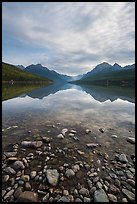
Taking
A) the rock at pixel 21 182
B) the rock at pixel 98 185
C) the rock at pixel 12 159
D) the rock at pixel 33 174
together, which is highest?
the rock at pixel 12 159

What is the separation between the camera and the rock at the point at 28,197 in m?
5.40

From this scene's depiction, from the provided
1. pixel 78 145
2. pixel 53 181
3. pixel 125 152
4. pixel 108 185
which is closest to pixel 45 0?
pixel 53 181

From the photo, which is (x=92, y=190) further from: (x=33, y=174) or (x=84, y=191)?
(x=33, y=174)

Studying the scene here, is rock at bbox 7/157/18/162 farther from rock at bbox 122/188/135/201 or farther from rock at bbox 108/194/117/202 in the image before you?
rock at bbox 122/188/135/201

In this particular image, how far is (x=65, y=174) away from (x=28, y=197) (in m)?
2.05

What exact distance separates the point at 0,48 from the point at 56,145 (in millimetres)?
6917

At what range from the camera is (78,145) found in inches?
408

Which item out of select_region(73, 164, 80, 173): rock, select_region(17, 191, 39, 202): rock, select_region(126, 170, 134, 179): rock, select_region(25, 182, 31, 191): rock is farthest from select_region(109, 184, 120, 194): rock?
select_region(25, 182, 31, 191): rock

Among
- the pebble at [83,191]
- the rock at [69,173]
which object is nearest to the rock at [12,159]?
the rock at [69,173]

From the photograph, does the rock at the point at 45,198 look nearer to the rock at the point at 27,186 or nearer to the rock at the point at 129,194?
the rock at the point at 27,186

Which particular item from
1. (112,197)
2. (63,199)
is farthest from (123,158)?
(63,199)

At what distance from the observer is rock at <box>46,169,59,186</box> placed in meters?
6.33

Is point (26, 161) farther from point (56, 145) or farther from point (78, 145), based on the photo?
point (78, 145)

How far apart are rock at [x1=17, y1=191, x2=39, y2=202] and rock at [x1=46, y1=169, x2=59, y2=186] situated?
848 millimetres
